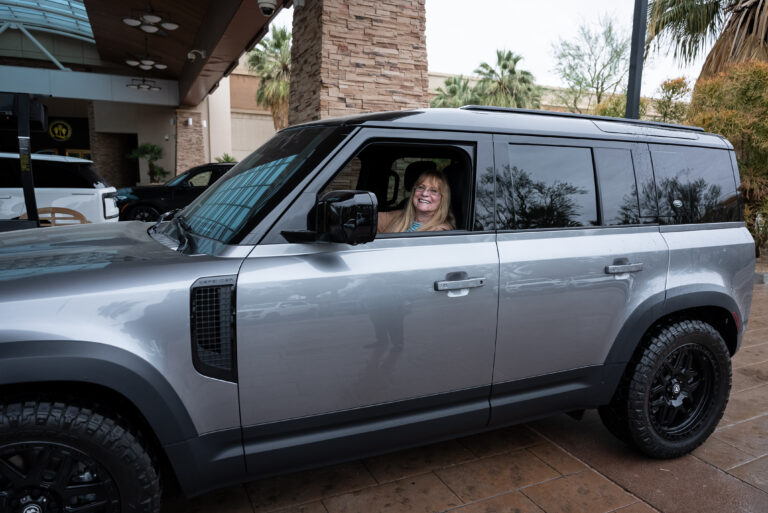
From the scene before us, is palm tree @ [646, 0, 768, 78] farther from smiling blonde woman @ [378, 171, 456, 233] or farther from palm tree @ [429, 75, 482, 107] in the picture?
palm tree @ [429, 75, 482, 107]

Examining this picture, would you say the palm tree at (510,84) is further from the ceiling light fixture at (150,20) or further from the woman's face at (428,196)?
the woman's face at (428,196)

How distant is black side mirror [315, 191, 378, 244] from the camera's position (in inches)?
74.5

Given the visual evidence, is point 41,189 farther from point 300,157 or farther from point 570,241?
point 570,241

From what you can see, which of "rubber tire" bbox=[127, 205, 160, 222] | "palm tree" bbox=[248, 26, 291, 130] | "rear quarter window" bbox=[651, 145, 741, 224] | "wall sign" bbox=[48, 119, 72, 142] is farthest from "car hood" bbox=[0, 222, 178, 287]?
"wall sign" bbox=[48, 119, 72, 142]

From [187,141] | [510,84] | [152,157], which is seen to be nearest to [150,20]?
[187,141]

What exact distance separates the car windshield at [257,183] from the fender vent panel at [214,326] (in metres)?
0.23

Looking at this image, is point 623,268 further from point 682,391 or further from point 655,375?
point 682,391

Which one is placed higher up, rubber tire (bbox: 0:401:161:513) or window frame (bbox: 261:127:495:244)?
window frame (bbox: 261:127:495:244)

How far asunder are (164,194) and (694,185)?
1202cm

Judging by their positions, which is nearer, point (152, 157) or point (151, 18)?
point (151, 18)

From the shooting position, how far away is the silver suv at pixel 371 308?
1754 mm

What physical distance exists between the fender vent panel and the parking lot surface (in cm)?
97

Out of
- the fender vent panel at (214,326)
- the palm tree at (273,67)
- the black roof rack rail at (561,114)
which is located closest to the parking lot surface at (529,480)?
the fender vent panel at (214,326)

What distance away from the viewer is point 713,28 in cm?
1230
